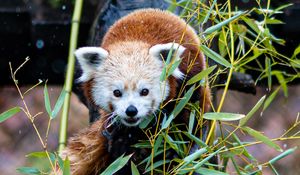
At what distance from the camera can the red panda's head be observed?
3.06 meters

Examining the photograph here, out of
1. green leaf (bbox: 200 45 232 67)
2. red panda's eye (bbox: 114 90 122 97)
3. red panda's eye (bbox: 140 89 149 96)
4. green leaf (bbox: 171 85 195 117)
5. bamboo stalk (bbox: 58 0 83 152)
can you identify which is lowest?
bamboo stalk (bbox: 58 0 83 152)

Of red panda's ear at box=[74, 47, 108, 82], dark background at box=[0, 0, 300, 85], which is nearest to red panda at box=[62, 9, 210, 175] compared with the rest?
red panda's ear at box=[74, 47, 108, 82]

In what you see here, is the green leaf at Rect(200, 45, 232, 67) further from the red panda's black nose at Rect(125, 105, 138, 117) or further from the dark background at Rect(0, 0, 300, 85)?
the dark background at Rect(0, 0, 300, 85)

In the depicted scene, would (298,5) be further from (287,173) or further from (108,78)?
(287,173)

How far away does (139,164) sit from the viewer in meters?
3.08

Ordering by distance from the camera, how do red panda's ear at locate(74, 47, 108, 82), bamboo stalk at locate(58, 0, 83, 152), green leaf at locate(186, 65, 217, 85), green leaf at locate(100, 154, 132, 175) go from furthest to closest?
bamboo stalk at locate(58, 0, 83, 152) → red panda's ear at locate(74, 47, 108, 82) → green leaf at locate(186, 65, 217, 85) → green leaf at locate(100, 154, 132, 175)

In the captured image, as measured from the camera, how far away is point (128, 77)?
3113 millimetres

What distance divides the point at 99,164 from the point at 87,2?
143 cm

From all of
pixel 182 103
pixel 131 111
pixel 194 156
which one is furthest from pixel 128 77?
pixel 194 156

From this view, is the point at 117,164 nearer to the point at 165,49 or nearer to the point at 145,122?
the point at 145,122

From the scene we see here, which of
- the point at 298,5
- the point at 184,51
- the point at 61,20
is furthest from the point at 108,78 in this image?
the point at 298,5

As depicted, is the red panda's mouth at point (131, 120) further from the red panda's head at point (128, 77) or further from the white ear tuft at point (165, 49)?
the white ear tuft at point (165, 49)

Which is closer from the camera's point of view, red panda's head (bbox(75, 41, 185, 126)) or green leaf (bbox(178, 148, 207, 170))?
green leaf (bbox(178, 148, 207, 170))

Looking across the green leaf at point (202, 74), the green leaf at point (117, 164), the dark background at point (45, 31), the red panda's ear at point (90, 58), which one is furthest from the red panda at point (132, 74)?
the dark background at point (45, 31)
